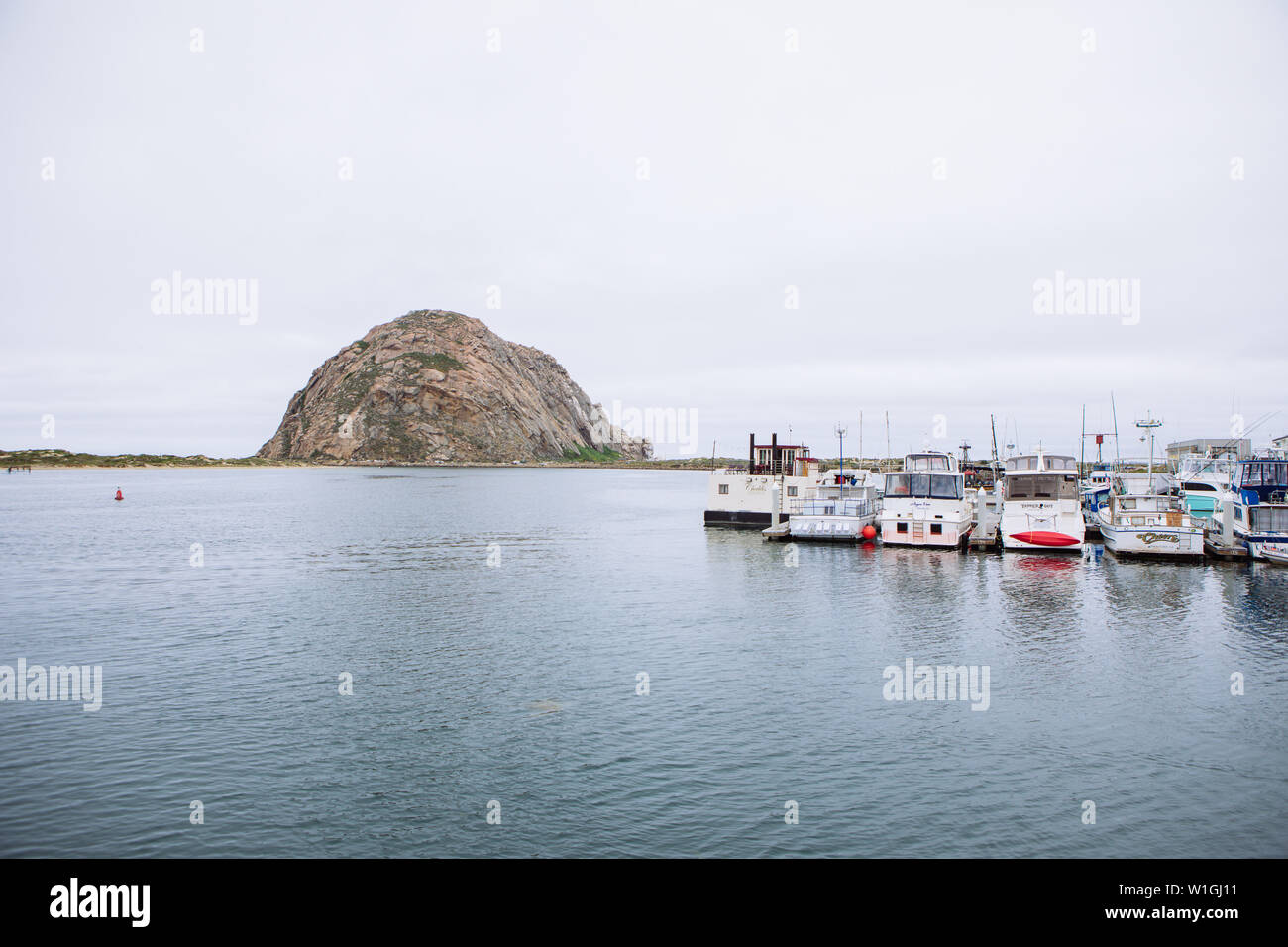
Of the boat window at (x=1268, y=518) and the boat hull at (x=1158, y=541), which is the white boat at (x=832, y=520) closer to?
the boat hull at (x=1158, y=541)

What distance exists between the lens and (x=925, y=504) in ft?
195

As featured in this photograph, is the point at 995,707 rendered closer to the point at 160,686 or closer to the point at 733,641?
the point at 733,641

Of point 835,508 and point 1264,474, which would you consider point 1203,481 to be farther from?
point 835,508

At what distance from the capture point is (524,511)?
4031 inches

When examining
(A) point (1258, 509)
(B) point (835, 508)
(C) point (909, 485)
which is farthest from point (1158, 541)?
(B) point (835, 508)

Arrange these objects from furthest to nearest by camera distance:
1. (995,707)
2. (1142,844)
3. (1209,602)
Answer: (1209,602), (995,707), (1142,844)

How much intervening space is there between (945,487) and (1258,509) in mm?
18560

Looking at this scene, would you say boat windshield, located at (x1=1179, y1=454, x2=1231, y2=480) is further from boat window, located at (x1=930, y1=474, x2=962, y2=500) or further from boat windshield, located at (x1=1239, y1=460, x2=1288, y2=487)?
boat window, located at (x1=930, y1=474, x2=962, y2=500)

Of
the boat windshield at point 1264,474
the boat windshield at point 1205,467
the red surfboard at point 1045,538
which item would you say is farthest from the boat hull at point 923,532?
the boat windshield at point 1205,467

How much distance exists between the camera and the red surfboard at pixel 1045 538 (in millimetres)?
54094

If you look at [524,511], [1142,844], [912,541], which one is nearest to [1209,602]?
[912,541]

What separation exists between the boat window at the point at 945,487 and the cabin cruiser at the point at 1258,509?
16655mm

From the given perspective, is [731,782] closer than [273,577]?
Yes
